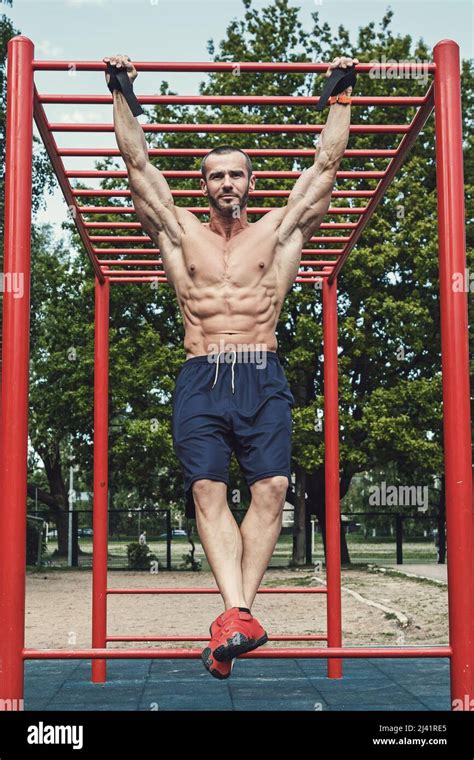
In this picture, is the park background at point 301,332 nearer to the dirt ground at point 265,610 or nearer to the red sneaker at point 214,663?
the dirt ground at point 265,610

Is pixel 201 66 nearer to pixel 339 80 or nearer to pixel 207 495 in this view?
pixel 339 80

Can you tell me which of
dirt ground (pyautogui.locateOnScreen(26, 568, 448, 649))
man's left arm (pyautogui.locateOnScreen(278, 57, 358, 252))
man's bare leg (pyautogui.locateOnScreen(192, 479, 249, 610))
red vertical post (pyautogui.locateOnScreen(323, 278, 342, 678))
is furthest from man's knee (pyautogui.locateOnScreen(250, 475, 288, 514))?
dirt ground (pyautogui.locateOnScreen(26, 568, 448, 649))

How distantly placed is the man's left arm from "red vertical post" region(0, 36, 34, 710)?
0.96 meters

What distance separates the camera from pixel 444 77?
121 inches

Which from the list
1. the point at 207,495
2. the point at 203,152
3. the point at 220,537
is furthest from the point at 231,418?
the point at 203,152

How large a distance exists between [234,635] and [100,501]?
101 inches

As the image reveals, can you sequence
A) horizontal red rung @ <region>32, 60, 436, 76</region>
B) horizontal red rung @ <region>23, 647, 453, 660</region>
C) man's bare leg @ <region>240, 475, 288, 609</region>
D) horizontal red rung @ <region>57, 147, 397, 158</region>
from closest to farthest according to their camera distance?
horizontal red rung @ <region>23, 647, 453, 660</region>
man's bare leg @ <region>240, 475, 288, 609</region>
horizontal red rung @ <region>32, 60, 436, 76</region>
horizontal red rung @ <region>57, 147, 397, 158</region>

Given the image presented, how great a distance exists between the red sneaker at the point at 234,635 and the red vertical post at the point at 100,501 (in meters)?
2.43

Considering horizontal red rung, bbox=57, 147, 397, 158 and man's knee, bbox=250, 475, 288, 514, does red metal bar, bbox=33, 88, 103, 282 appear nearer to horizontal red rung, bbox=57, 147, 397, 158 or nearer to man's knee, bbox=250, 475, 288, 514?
horizontal red rung, bbox=57, 147, 397, 158

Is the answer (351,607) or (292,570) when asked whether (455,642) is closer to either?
(351,607)

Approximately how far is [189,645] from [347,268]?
8.81m

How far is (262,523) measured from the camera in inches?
117

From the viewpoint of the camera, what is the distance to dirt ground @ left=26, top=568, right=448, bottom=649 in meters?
9.20

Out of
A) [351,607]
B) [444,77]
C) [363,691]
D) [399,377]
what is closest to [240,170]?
[444,77]
